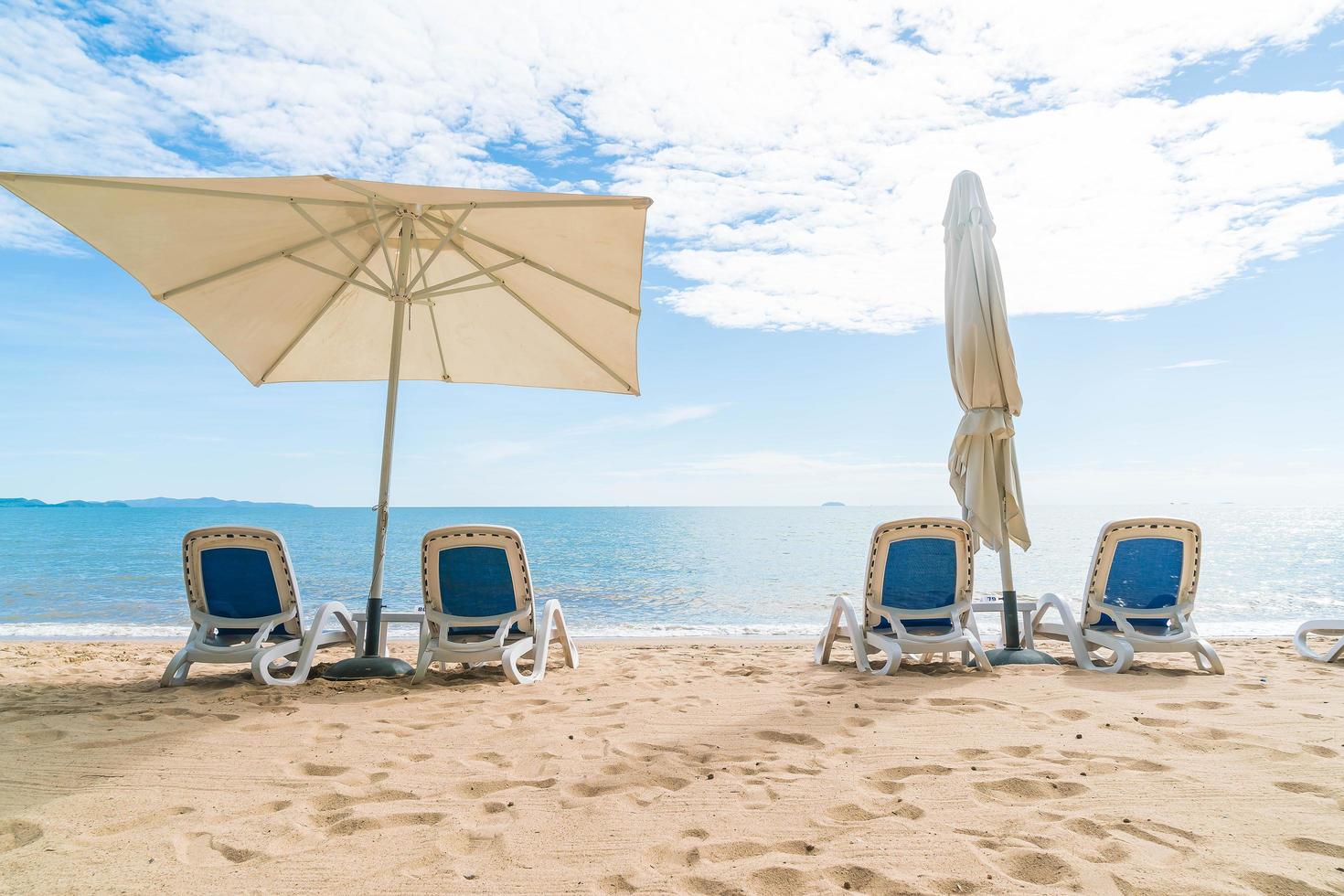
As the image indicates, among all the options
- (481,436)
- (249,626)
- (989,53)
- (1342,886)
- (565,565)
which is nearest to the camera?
(1342,886)

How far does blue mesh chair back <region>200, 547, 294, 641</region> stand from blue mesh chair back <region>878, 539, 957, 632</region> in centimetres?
418

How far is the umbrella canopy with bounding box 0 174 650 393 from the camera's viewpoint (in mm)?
3906

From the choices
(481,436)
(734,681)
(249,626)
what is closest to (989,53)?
(734,681)

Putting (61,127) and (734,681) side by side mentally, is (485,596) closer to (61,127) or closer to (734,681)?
(734,681)

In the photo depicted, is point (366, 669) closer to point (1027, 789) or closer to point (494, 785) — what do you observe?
point (494, 785)

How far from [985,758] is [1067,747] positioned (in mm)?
424

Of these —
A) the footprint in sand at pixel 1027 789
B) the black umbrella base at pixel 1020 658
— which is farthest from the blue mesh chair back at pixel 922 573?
the footprint in sand at pixel 1027 789

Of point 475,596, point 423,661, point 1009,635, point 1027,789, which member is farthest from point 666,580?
point 1027,789

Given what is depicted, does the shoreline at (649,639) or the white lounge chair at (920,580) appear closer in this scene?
the white lounge chair at (920,580)

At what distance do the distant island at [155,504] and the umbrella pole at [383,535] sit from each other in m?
120

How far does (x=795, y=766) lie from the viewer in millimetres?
2754

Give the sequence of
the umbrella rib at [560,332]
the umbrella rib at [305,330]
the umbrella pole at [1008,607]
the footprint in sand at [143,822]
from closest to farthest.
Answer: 1. the footprint in sand at [143,822]
2. the umbrella pole at [1008,607]
3. the umbrella rib at [560,332]
4. the umbrella rib at [305,330]

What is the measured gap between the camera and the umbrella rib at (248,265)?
15.1 feet

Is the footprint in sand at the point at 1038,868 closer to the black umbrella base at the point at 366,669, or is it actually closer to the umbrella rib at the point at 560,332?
the black umbrella base at the point at 366,669
